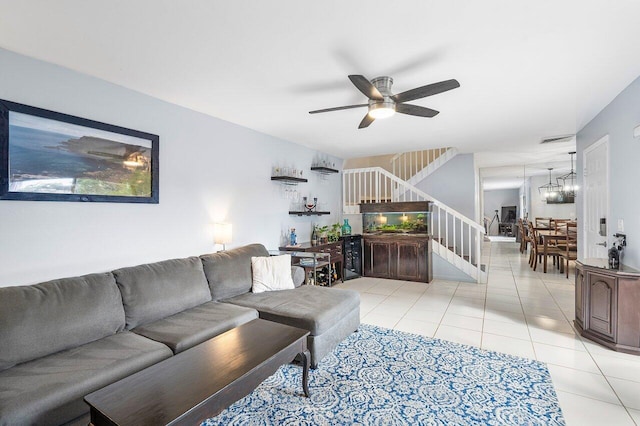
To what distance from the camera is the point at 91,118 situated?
2697mm

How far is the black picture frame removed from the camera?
7.41 feet

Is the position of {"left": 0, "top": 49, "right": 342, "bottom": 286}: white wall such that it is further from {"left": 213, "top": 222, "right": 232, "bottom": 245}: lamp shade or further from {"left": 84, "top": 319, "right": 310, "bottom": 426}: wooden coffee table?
{"left": 84, "top": 319, "right": 310, "bottom": 426}: wooden coffee table

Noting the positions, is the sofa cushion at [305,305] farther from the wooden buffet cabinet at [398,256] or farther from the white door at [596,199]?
the white door at [596,199]

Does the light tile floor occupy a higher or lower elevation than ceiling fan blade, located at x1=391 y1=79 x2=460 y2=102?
lower

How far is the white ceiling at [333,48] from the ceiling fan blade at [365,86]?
0.69ft

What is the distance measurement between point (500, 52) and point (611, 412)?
263 centimetres

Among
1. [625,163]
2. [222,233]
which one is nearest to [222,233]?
[222,233]

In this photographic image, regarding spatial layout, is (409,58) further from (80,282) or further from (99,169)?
(80,282)

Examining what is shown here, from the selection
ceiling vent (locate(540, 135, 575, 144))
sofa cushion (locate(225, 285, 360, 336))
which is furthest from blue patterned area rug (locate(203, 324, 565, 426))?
ceiling vent (locate(540, 135, 575, 144))

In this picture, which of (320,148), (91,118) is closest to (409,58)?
(91,118)

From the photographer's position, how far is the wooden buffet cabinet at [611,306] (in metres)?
2.77

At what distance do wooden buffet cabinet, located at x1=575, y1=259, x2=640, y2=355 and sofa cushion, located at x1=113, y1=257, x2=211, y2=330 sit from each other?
151 inches

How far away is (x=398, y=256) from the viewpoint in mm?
5824

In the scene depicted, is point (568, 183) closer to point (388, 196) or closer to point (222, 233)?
point (388, 196)
